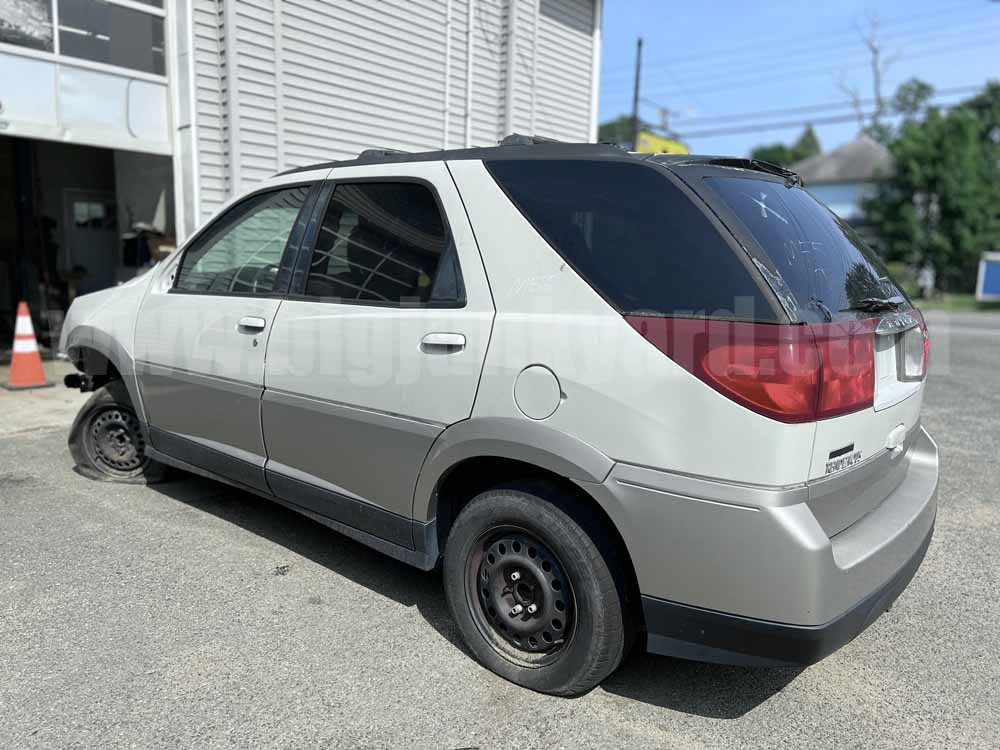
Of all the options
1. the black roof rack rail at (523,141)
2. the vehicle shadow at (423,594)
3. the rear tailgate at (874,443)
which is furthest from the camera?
the black roof rack rail at (523,141)

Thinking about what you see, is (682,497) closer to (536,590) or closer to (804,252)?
(536,590)

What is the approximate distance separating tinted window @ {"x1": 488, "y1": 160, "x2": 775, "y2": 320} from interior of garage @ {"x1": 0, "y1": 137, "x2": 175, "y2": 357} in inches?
401

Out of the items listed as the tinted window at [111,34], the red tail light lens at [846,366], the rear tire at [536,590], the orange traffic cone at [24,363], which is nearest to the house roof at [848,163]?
the tinted window at [111,34]

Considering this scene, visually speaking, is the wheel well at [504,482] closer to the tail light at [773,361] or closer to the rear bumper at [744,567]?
the rear bumper at [744,567]

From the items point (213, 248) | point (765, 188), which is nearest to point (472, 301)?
point (765, 188)

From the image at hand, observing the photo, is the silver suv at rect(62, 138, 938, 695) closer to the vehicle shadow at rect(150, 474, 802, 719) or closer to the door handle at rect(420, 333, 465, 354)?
the door handle at rect(420, 333, 465, 354)

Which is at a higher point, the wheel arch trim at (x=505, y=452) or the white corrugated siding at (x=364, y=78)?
the white corrugated siding at (x=364, y=78)

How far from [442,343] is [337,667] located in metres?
1.28

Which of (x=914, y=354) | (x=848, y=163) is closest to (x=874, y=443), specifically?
(x=914, y=354)

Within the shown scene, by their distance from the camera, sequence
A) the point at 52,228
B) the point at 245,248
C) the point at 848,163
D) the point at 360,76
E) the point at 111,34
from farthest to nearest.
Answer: the point at 848,163 → the point at 52,228 → the point at 360,76 → the point at 111,34 → the point at 245,248

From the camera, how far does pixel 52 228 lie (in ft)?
39.9

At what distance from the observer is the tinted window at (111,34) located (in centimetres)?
798

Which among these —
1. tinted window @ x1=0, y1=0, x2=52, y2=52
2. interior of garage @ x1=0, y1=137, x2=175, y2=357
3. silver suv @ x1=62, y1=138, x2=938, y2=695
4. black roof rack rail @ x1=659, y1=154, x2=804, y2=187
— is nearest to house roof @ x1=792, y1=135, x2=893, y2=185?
interior of garage @ x1=0, y1=137, x2=175, y2=357

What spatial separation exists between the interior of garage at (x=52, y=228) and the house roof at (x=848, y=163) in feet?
141
